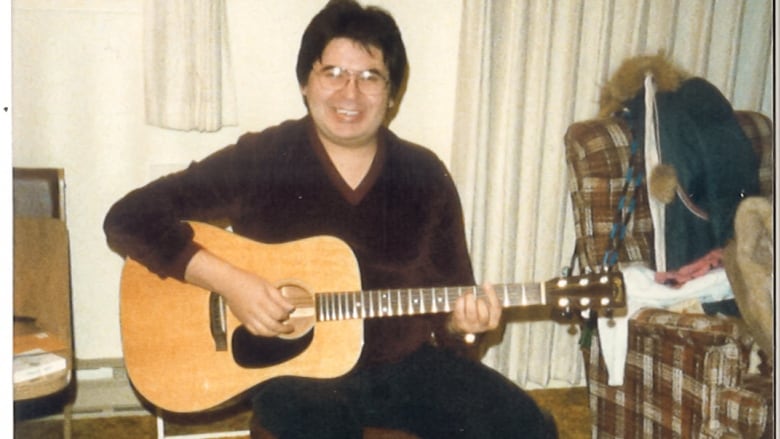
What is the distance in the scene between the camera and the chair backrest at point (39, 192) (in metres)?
1.62

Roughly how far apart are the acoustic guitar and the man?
0.10ft

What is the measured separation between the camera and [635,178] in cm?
175

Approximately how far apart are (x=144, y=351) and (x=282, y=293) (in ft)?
0.89

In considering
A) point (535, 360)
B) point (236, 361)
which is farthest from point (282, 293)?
point (535, 360)

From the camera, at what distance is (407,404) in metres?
1.35

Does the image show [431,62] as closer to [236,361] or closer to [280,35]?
[280,35]

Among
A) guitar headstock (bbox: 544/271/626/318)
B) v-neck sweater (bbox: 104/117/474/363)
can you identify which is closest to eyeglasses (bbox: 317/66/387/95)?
v-neck sweater (bbox: 104/117/474/363)

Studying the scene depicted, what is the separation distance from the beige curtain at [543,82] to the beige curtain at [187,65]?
59 cm

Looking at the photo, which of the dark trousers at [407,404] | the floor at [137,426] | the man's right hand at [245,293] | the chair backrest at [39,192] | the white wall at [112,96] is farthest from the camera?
the floor at [137,426]

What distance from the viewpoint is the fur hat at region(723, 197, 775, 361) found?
4.90 ft

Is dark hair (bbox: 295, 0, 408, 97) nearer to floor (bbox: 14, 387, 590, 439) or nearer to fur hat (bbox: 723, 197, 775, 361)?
fur hat (bbox: 723, 197, 775, 361)

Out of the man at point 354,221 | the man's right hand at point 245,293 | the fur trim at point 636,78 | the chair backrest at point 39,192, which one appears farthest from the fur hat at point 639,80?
the chair backrest at point 39,192

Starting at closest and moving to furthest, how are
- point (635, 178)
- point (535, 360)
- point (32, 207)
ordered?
point (32, 207) → point (635, 178) → point (535, 360)

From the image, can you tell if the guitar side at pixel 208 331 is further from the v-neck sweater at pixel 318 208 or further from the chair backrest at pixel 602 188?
the chair backrest at pixel 602 188
